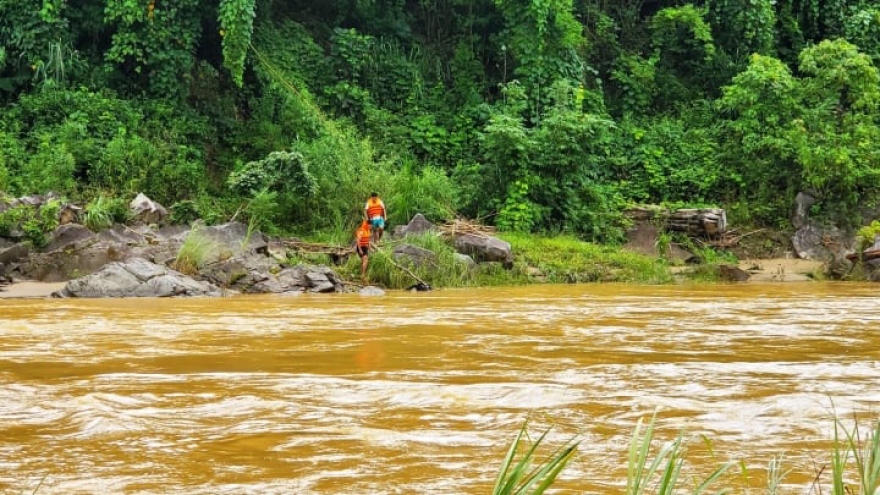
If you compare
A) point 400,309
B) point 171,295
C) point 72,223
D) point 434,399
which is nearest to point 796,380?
point 434,399

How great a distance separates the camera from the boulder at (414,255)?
15.0 m

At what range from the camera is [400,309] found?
1120 centimetres

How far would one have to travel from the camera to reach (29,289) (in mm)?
13227

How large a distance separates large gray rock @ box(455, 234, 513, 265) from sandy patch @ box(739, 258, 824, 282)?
4021 mm

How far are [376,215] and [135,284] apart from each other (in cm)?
409

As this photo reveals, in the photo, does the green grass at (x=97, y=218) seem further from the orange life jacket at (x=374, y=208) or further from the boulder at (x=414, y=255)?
the boulder at (x=414, y=255)

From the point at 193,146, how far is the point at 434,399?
14921 mm

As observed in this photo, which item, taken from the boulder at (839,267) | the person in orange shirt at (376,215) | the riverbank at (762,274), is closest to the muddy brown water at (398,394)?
the riverbank at (762,274)

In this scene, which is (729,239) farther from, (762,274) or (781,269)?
(762,274)

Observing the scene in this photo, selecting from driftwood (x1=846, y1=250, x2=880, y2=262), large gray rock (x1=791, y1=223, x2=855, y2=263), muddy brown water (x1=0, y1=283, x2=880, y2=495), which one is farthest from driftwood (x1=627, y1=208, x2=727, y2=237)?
muddy brown water (x1=0, y1=283, x2=880, y2=495)

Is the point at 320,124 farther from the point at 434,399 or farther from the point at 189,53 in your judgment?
the point at 434,399

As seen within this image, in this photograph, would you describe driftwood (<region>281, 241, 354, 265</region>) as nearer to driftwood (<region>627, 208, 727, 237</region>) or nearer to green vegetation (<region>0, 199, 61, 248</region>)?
green vegetation (<region>0, 199, 61, 248</region>)

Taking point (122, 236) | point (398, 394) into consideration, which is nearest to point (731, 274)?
point (122, 236)

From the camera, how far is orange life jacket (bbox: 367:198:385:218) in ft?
50.9
